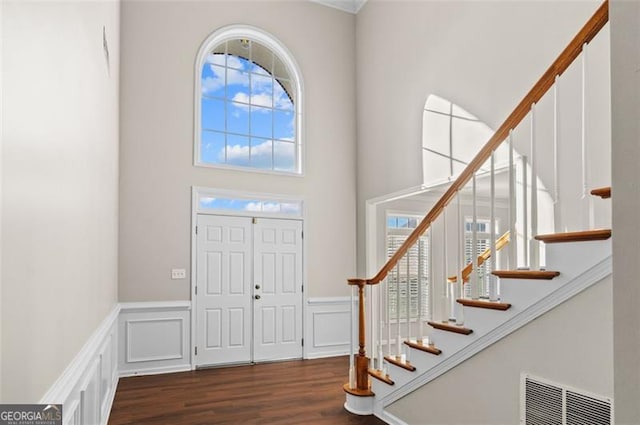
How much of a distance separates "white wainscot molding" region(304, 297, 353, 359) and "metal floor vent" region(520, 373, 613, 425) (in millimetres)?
3898

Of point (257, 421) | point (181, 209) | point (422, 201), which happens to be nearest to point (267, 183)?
point (181, 209)

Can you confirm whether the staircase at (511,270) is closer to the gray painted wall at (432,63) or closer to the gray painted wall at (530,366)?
the gray painted wall at (530,366)

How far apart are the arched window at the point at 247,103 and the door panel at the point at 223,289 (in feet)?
2.92

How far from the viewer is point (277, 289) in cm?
622

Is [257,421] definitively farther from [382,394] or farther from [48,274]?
[48,274]

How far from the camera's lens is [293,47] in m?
6.61

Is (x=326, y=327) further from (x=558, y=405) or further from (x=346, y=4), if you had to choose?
(x=346, y=4)

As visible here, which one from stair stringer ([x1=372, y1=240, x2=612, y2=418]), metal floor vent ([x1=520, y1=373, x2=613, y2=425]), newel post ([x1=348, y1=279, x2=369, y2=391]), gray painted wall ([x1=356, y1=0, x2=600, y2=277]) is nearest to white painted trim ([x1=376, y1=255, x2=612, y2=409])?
stair stringer ([x1=372, y1=240, x2=612, y2=418])

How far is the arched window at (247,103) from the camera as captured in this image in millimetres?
6102

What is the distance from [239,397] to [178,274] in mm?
1851

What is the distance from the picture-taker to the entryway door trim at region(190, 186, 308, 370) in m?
5.69

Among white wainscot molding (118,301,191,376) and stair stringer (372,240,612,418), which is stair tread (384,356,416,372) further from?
white wainscot molding (118,301,191,376)

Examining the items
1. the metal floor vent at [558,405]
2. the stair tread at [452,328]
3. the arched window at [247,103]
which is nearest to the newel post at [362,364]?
the stair tread at [452,328]

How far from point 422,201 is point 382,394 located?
4075mm
